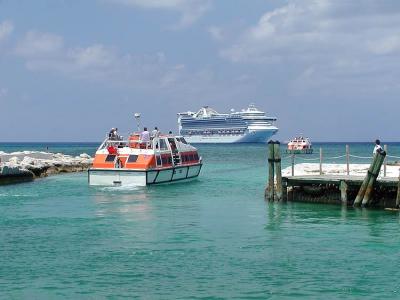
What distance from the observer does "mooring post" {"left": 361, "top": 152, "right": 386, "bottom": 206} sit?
27.2m

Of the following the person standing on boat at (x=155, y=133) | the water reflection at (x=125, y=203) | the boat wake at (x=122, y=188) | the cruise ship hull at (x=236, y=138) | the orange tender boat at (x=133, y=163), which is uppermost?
the cruise ship hull at (x=236, y=138)

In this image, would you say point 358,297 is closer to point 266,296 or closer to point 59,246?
point 266,296

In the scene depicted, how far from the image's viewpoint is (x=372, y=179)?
27547 mm

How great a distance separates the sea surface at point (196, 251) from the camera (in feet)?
50.2

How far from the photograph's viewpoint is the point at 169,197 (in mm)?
36438

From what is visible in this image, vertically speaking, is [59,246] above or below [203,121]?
below

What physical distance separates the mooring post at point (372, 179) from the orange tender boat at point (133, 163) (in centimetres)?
1671

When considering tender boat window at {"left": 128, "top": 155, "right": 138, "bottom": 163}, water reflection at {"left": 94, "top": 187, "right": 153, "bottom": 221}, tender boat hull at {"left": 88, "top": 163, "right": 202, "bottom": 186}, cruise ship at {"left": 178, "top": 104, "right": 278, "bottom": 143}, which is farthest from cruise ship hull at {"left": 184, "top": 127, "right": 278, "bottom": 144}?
water reflection at {"left": 94, "top": 187, "right": 153, "bottom": 221}

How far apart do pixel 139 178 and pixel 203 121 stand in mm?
141600

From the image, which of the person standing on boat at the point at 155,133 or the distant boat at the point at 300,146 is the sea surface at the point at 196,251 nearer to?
the person standing on boat at the point at 155,133

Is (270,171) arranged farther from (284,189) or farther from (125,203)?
(125,203)

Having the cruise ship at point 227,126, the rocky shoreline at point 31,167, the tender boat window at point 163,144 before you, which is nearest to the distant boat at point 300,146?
the rocky shoreline at point 31,167

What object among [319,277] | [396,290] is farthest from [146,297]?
[396,290]

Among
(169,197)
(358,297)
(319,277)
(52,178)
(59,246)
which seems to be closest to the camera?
(358,297)
